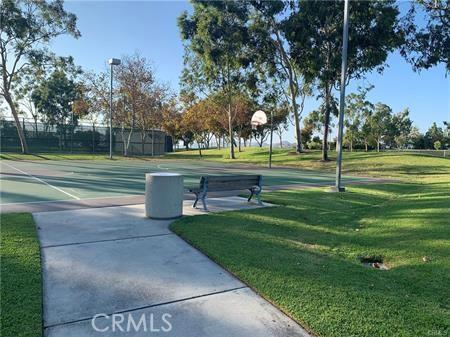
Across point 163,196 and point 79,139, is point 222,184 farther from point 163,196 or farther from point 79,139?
point 79,139

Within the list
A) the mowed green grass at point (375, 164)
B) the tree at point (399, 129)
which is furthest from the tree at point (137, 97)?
the tree at point (399, 129)

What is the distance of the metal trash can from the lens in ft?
23.0

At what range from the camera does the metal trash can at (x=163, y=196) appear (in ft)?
23.0

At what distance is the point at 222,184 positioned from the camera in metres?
8.39

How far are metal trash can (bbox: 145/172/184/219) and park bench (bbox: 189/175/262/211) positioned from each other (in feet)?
3.28

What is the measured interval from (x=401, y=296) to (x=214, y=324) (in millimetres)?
2025

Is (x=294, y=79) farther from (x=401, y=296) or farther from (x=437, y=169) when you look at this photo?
(x=401, y=296)

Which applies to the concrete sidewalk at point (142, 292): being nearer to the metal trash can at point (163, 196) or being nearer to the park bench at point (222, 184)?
the metal trash can at point (163, 196)

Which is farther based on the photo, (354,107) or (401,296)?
(354,107)

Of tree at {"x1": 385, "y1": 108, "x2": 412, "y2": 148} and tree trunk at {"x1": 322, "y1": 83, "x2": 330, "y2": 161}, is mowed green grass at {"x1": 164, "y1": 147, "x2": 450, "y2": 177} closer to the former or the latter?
tree trunk at {"x1": 322, "y1": 83, "x2": 330, "y2": 161}

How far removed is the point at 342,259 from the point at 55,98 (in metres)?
61.2

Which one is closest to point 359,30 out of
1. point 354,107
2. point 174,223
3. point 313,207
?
point 313,207

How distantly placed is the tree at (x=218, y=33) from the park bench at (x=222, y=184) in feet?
76.9

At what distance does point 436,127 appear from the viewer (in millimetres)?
68438
